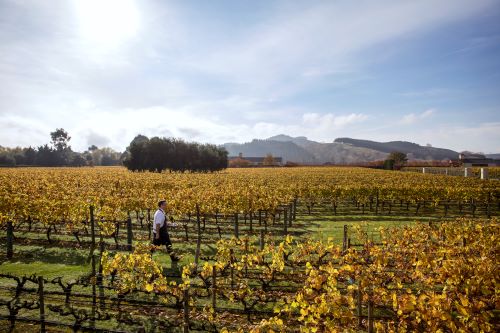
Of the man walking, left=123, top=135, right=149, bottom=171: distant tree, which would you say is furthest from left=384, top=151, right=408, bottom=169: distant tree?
the man walking

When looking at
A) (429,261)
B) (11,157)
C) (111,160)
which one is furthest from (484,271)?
(111,160)

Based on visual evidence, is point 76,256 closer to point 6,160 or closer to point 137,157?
point 137,157

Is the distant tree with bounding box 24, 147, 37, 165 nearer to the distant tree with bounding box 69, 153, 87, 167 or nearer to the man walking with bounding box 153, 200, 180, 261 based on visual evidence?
the distant tree with bounding box 69, 153, 87, 167

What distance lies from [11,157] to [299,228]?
102 meters

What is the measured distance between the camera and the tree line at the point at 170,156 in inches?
2534

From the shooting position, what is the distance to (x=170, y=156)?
215 feet

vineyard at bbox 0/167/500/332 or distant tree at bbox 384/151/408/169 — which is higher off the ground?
distant tree at bbox 384/151/408/169

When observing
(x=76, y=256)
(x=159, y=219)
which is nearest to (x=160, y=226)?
(x=159, y=219)

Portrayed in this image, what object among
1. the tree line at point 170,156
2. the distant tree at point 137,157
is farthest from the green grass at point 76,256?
the distant tree at point 137,157

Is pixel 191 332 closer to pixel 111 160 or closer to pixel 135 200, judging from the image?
pixel 135 200

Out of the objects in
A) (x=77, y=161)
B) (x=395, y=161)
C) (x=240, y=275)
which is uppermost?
(x=395, y=161)

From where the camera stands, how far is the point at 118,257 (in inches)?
340

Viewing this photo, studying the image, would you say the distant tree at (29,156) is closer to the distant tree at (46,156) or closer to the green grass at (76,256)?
the distant tree at (46,156)

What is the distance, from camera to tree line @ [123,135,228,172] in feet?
211
